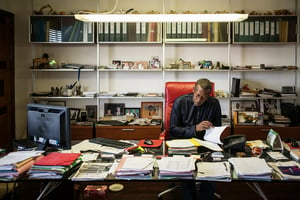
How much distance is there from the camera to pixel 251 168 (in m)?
1.84

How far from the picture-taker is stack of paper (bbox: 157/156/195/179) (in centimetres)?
179

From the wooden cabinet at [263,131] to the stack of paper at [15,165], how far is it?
2775 mm

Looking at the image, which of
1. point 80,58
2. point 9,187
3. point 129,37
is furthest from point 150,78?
point 9,187

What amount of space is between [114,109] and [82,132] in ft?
2.18

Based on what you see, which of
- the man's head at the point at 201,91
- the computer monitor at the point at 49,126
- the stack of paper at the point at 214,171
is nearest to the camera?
the stack of paper at the point at 214,171

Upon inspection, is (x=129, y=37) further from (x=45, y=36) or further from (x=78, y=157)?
(x=78, y=157)

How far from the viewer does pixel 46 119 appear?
2283 mm

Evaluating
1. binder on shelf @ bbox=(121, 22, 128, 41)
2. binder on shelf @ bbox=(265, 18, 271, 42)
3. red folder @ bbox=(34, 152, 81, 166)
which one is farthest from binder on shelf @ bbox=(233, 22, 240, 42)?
red folder @ bbox=(34, 152, 81, 166)

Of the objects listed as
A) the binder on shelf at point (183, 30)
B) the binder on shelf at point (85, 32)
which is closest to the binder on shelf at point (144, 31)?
the binder on shelf at point (183, 30)

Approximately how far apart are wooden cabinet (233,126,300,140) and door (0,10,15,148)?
3.05 m

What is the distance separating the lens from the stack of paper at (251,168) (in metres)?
1.77

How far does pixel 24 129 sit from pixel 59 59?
1151 millimetres

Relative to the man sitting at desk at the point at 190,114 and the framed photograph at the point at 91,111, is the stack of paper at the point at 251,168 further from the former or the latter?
the framed photograph at the point at 91,111

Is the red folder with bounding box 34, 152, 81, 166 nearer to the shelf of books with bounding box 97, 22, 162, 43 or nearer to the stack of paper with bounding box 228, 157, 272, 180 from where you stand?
the stack of paper with bounding box 228, 157, 272, 180
